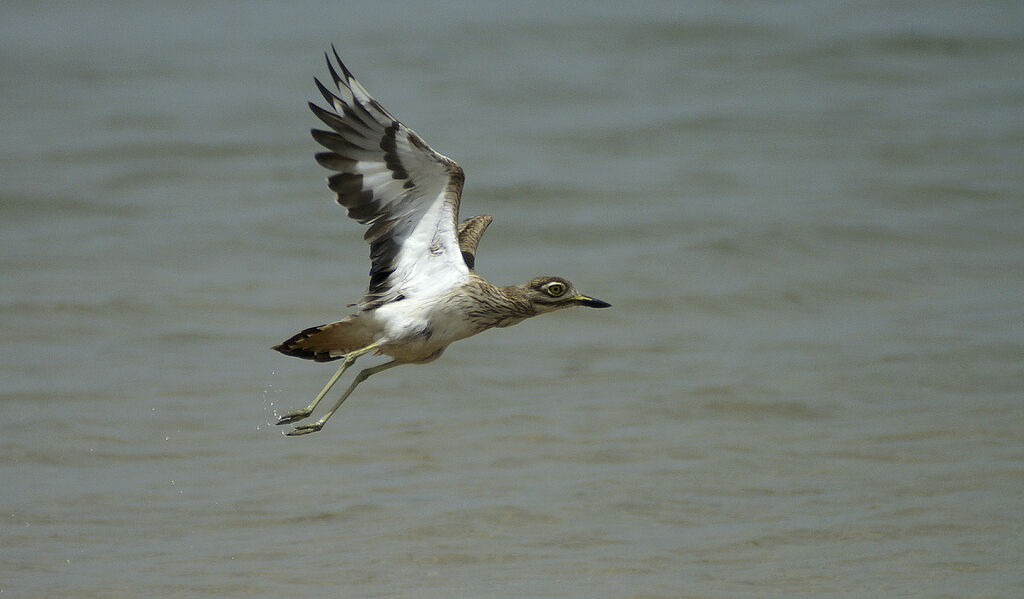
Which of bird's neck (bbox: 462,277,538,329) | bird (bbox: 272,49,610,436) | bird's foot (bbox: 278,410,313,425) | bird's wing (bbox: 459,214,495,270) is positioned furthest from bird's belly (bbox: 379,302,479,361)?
bird's wing (bbox: 459,214,495,270)

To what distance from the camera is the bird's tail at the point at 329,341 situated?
6312 mm

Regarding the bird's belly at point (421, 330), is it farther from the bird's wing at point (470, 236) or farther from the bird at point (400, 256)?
the bird's wing at point (470, 236)

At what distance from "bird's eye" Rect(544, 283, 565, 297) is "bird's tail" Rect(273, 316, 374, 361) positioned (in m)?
0.95

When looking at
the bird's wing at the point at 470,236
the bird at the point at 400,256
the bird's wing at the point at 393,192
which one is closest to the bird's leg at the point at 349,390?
the bird at the point at 400,256

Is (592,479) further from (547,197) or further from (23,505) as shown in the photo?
(547,197)

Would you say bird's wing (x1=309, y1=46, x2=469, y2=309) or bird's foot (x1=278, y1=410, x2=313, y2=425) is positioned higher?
bird's wing (x1=309, y1=46, x2=469, y2=309)

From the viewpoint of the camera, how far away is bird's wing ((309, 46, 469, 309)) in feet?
20.3

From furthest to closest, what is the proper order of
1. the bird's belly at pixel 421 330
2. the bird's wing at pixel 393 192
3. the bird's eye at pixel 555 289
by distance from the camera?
1. the bird's eye at pixel 555 289
2. the bird's belly at pixel 421 330
3. the bird's wing at pixel 393 192

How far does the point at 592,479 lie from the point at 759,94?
10.3m

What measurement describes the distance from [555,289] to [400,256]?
0.82 m

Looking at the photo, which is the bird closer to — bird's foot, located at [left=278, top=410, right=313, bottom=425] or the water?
bird's foot, located at [left=278, top=410, right=313, bottom=425]

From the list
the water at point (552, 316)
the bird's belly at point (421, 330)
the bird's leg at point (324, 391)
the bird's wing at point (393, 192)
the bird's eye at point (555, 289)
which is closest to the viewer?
the bird's wing at point (393, 192)

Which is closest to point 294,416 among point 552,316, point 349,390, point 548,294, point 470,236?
point 349,390

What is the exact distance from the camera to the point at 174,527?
7.79 meters
